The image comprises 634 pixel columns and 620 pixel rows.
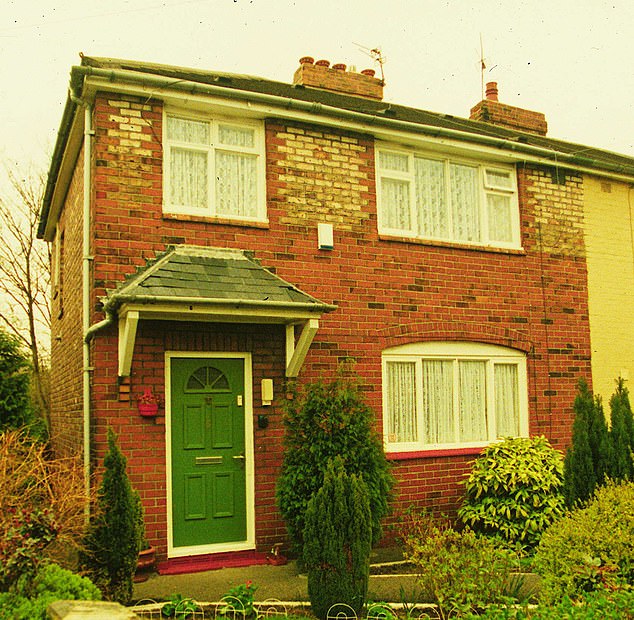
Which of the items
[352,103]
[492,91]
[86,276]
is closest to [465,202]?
[352,103]

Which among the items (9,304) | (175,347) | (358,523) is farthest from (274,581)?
(9,304)

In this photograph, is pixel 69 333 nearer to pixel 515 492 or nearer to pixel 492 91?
pixel 515 492

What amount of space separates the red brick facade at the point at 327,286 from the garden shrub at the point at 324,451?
839mm

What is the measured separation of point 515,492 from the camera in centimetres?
953

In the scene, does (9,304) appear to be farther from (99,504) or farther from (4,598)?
(4,598)

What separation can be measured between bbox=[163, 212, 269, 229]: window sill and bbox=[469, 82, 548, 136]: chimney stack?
22.6 feet

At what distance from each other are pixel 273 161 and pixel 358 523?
16.7ft

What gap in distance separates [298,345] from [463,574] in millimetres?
3495

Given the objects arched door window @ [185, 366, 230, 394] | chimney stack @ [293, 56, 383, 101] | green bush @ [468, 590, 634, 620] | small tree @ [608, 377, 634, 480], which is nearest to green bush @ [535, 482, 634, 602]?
green bush @ [468, 590, 634, 620]

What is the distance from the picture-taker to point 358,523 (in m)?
6.48

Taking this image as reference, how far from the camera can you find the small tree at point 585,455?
9234mm

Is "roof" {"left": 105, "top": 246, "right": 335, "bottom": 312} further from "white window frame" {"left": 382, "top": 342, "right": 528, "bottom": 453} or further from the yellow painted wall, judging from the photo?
the yellow painted wall

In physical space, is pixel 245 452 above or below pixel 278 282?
below

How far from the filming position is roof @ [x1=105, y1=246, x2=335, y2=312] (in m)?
7.72
